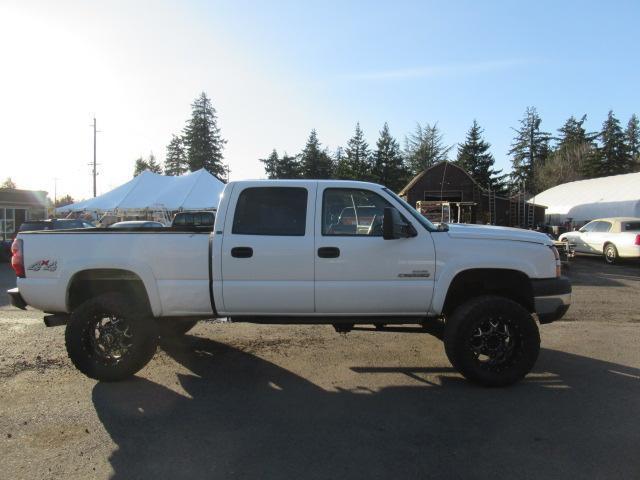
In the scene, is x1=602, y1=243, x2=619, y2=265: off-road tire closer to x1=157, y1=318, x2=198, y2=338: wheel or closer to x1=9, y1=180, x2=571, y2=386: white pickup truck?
x1=9, y1=180, x2=571, y2=386: white pickup truck

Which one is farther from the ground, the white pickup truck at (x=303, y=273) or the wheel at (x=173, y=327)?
the white pickup truck at (x=303, y=273)

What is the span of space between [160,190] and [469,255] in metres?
28.7

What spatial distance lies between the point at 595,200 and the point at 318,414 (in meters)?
34.6

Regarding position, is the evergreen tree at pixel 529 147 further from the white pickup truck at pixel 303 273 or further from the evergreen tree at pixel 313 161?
the white pickup truck at pixel 303 273

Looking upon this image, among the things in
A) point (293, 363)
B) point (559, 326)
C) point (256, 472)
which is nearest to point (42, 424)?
point (256, 472)

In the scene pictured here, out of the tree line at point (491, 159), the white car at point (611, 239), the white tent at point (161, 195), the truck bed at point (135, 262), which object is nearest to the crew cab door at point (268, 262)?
the truck bed at point (135, 262)

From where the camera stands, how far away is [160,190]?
31.0 metres

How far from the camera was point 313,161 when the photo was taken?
258 ft

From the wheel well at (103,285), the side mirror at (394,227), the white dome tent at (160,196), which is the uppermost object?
the white dome tent at (160,196)

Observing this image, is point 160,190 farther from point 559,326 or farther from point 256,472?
point 256,472

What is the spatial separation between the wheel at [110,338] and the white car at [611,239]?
673 inches

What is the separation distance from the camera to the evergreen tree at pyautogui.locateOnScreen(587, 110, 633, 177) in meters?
A: 66.9

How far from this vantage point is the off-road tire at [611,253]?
17547 mm

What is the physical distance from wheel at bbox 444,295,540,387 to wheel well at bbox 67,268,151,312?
3265mm
